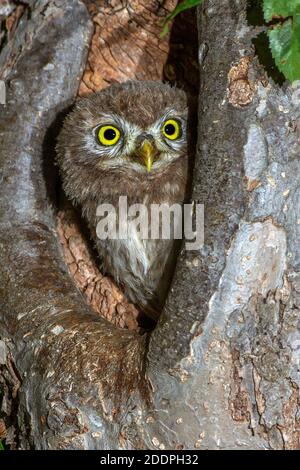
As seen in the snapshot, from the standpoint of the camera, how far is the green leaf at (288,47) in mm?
2586

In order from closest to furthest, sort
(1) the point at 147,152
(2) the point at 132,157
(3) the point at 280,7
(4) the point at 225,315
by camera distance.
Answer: (3) the point at 280,7, (4) the point at 225,315, (1) the point at 147,152, (2) the point at 132,157

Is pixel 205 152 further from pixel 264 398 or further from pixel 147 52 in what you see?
pixel 147 52

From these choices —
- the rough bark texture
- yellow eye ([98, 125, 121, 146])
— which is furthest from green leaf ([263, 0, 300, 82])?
yellow eye ([98, 125, 121, 146])

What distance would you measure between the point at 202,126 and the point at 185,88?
1362 millimetres

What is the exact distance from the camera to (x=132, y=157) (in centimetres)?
366

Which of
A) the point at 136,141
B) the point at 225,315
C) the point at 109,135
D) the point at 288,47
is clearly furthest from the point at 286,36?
the point at 109,135

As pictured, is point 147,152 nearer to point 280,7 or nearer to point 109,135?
point 109,135

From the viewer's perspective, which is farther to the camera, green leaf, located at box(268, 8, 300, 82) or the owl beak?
the owl beak

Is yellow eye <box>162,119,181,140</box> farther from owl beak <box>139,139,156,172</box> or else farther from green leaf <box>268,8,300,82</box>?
green leaf <box>268,8,300,82</box>

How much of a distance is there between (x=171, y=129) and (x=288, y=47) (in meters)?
1.16

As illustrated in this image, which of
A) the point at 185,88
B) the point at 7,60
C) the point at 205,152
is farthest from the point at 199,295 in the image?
the point at 7,60

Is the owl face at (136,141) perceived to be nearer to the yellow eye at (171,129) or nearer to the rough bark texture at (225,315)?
the yellow eye at (171,129)

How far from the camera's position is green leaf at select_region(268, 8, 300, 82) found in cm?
259

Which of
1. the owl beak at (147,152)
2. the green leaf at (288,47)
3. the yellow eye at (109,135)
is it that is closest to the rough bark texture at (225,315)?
the green leaf at (288,47)
